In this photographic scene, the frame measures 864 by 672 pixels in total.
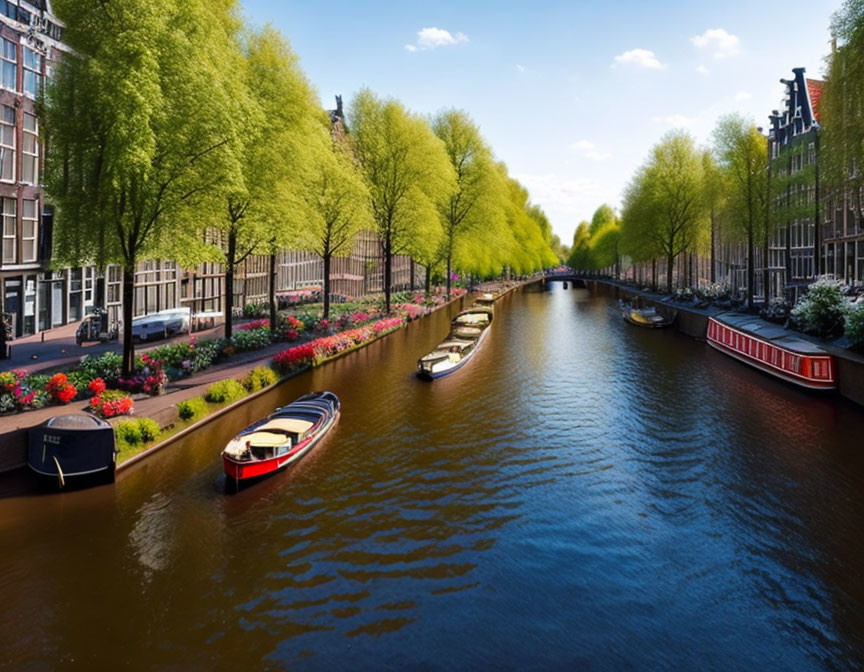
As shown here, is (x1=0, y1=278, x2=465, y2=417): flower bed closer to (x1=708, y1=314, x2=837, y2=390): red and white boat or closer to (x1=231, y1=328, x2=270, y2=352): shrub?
(x1=231, y1=328, x2=270, y2=352): shrub

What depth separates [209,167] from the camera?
25172mm

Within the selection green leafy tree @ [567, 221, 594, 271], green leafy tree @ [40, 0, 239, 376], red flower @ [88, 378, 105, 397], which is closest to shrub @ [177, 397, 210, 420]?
red flower @ [88, 378, 105, 397]

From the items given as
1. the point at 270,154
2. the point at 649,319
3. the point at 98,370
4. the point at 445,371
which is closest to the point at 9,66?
the point at 270,154

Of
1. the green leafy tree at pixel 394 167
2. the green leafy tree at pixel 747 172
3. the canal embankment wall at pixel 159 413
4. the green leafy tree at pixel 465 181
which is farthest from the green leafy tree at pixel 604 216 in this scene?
the canal embankment wall at pixel 159 413

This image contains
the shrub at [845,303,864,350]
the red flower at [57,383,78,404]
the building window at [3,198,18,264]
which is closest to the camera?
the red flower at [57,383,78,404]

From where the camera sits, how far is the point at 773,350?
118 feet

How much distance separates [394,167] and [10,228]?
34.0 metres

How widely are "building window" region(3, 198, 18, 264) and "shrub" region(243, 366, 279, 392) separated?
1630 cm

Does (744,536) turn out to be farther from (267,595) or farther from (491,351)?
(491,351)

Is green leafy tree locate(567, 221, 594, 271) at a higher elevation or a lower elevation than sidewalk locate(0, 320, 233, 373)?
higher

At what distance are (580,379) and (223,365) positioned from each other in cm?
1922

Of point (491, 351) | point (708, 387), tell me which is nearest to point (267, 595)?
point (708, 387)

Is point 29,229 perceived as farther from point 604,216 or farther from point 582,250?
point 582,250

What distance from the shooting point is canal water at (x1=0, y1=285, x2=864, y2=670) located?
11.5 metres
